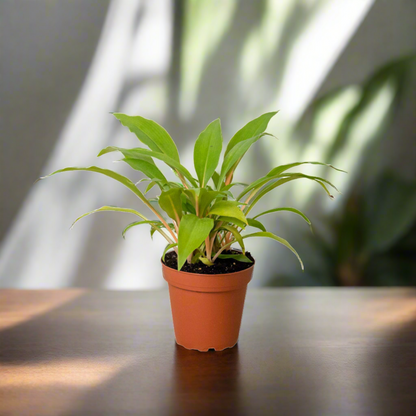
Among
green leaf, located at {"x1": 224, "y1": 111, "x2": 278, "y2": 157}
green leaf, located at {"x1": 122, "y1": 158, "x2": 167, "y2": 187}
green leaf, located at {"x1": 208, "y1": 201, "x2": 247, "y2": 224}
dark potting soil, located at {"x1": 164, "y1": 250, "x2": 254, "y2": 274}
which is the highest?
green leaf, located at {"x1": 224, "y1": 111, "x2": 278, "y2": 157}

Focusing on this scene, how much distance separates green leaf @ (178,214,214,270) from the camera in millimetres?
681

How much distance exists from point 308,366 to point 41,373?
47 cm

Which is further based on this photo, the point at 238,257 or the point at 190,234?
the point at 238,257

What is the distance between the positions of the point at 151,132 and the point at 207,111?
24.6 inches

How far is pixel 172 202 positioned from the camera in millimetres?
762

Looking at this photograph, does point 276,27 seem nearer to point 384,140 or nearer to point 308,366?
point 384,140

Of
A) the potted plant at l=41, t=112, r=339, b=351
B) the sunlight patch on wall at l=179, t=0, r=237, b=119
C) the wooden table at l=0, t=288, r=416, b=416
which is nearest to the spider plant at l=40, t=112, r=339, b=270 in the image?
the potted plant at l=41, t=112, r=339, b=351

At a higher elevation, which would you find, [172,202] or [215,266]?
[172,202]

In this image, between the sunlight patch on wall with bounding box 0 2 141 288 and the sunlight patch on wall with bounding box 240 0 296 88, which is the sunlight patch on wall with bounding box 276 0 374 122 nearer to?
the sunlight patch on wall with bounding box 240 0 296 88

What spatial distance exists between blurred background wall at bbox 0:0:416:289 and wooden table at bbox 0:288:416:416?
0.34m

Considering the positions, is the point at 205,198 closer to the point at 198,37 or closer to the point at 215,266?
the point at 215,266

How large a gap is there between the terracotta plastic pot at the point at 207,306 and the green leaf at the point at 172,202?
10cm

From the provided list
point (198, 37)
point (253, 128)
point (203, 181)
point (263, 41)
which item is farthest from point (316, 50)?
point (203, 181)

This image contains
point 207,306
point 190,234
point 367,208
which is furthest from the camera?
point 367,208
